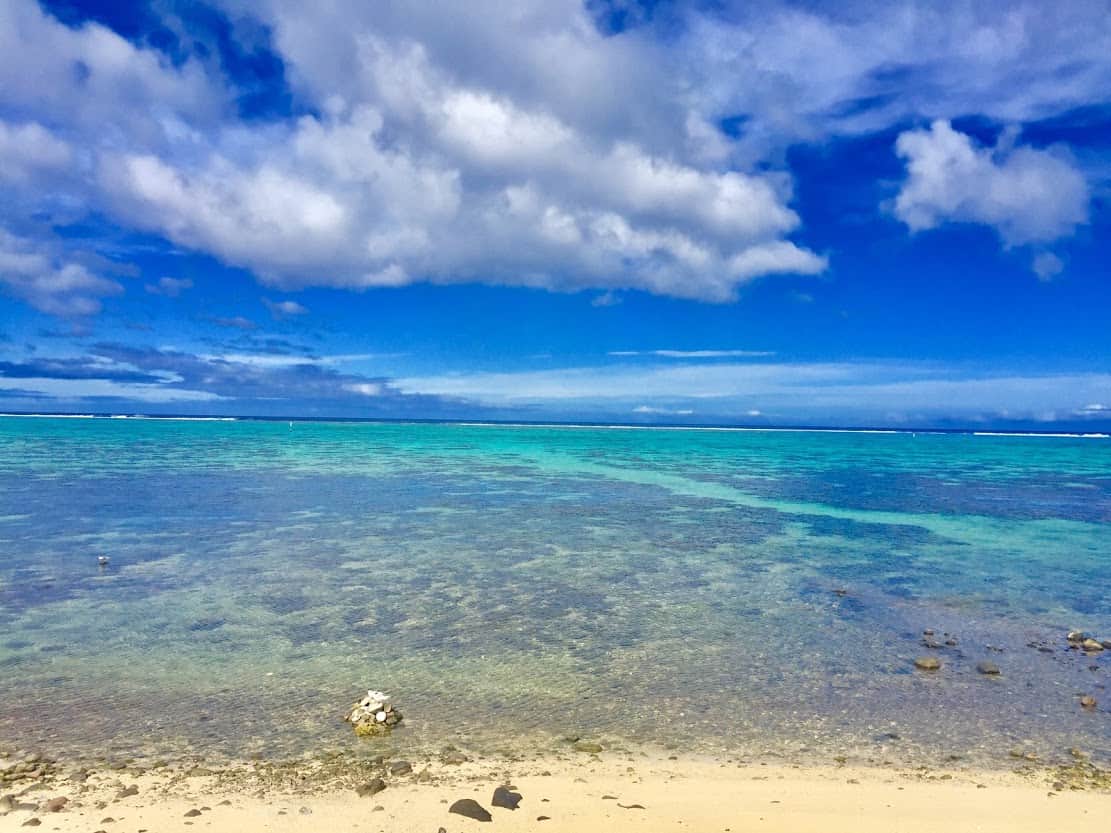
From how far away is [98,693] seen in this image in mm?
9836

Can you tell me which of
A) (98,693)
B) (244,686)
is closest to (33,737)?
(98,693)

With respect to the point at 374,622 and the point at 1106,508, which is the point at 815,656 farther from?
the point at 1106,508

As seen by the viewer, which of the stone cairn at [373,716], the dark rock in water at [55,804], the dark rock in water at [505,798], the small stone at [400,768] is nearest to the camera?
the dark rock in water at [55,804]

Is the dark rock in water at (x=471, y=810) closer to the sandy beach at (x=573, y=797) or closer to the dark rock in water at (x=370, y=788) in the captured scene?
the sandy beach at (x=573, y=797)

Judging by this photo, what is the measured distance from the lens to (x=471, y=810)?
7.01 meters

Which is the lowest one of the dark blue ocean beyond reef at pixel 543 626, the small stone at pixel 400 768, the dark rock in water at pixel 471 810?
the dark blue ocean beyond reef at pixel 543 626

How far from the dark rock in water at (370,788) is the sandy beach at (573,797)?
0.01 meters

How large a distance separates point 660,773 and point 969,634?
8.43 metres

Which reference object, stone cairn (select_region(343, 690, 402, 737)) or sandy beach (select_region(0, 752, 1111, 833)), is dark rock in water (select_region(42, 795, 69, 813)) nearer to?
sandy beach (select_region(0, 752, 1111, 833))

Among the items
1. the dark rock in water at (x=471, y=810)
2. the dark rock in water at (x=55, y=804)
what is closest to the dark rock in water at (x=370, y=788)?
the dark rock in water at (x=471, y=810)

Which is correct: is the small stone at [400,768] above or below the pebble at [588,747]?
above

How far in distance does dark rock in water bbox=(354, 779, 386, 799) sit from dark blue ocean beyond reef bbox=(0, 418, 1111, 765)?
1.07 metres

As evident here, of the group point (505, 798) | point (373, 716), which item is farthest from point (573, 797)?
point (373, 716)

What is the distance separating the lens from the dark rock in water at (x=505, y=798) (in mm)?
7164
